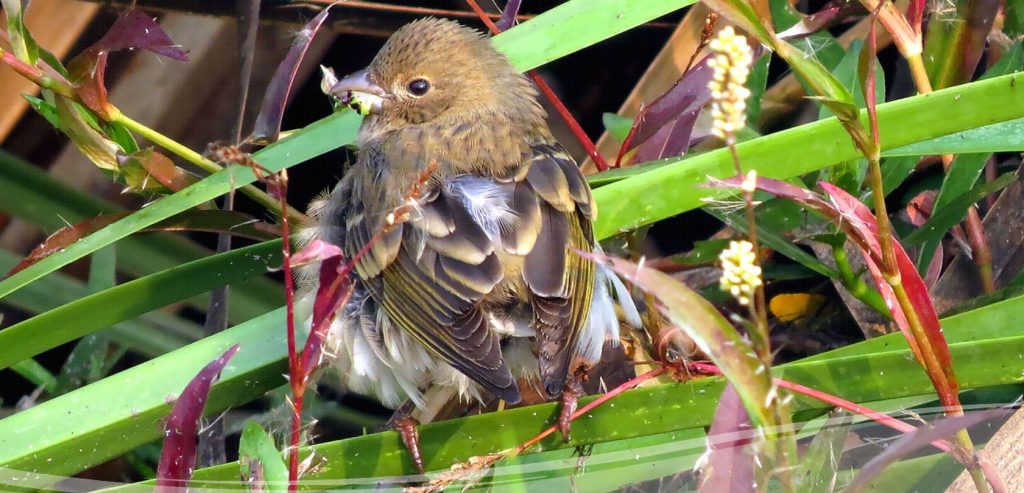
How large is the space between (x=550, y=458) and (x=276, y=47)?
6.30ft

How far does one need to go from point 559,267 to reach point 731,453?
0.76m

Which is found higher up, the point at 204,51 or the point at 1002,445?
the point at 204,51

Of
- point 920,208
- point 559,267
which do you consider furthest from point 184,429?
point 920,208

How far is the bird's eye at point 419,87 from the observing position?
97.8 inches

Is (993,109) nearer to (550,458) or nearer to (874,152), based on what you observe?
(874,152)

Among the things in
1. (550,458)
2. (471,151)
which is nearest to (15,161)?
(471,151)

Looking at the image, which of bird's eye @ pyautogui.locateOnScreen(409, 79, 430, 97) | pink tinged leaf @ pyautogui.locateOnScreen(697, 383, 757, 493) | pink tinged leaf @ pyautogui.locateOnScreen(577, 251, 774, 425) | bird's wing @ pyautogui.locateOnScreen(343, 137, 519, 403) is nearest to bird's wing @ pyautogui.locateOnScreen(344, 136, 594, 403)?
bird's wing @ pyautogui.locateOnScreen(343, 137, 519, 403)

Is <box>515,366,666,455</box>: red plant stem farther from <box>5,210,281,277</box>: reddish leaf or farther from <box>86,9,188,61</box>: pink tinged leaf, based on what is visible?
<box>86,9,188,61</box>: pink tinged leaf

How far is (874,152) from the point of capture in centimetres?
136

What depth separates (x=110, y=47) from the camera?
6.23ft

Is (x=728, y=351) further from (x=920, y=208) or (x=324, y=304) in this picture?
(x=920, y=208)

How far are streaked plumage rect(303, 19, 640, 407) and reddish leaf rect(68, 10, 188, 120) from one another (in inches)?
19.2

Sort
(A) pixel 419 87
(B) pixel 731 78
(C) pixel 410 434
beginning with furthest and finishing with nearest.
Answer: (A) pixel 419 87, (C) pixel 410 434, (B) pixel 731 78

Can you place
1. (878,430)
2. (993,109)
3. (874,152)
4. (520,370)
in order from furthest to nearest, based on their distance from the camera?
1. (520,370)
2. (993,109)
3. (878,430)
4. (874,152)
